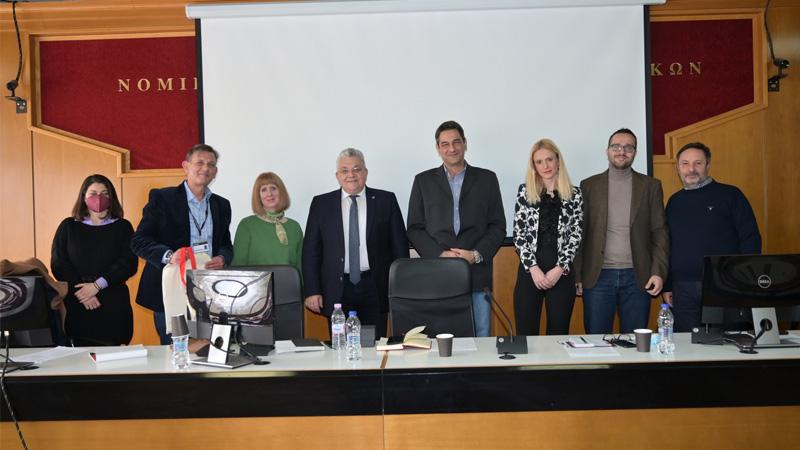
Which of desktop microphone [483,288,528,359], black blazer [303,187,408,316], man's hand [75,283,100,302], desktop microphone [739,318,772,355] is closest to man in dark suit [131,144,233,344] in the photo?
man's hand [75,283,100,302]

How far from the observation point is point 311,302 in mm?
3805

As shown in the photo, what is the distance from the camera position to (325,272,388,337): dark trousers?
150 inches

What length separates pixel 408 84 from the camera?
4.66m

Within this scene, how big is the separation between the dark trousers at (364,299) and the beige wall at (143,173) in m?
1.18

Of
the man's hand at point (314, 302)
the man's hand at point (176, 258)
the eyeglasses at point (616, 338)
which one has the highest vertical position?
the man's hand at point (176, 258)

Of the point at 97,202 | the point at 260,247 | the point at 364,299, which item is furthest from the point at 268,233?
the point at 97,202

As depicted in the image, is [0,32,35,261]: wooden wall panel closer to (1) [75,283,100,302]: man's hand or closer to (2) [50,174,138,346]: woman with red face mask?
(2) [50,174,138,346]: woman with red face mask

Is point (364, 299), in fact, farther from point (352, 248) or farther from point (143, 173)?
point (143, 173)


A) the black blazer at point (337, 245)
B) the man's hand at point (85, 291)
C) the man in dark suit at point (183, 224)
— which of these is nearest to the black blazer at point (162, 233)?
the man in dark suit at point (183, 224)

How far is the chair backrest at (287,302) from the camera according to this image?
10.4 feet

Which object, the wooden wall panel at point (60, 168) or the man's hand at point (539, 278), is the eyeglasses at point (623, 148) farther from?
the wooden wall panel at point (60, 168)

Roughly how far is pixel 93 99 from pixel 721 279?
4.60 metres

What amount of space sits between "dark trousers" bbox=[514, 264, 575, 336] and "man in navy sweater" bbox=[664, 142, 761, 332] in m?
0.62

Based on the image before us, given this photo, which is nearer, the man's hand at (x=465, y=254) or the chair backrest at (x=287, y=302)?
the chair backrest at (x=287, y=302)
